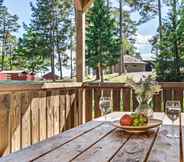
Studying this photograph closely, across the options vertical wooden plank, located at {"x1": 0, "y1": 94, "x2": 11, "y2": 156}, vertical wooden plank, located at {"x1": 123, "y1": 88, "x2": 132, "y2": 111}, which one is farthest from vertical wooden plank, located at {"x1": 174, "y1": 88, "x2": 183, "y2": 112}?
vertical wooden plank, located at {"x1": 0, "y1": 94, "x2": 11, "y2": 156}

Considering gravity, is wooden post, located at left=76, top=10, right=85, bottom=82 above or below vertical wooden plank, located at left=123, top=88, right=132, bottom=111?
above

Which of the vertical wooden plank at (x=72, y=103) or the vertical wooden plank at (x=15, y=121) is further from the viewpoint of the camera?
the vertical wooden plank at (x=72, y=103)

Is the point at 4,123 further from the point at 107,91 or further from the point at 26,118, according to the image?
the point at 107,91

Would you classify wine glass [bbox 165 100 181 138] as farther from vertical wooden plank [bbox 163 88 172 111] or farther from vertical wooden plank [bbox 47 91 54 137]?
vertical wooden plank [bbox 163 88 172 111]

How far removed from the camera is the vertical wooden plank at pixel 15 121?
2.84 metres

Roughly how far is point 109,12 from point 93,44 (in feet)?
6.43

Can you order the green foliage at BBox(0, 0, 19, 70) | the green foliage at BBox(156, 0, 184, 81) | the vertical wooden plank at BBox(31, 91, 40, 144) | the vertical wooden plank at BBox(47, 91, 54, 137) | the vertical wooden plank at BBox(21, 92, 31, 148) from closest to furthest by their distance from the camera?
the vertical wooden plank at BBox(21, 92, 31, 148), the vertical wooden plank at BBox(31, 91, 40, 144), the vertical wooden plank at BBox(47, 91, 54, 137), the green foliage at BBox(0, 0, 19, 70), the green foliage at BBox(156, 0, 184, 81)

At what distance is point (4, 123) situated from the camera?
8.97 ft

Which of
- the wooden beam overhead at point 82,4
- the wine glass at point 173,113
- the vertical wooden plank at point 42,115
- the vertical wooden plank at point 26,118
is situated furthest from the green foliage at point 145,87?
the wooden beam overhead at point 82,4

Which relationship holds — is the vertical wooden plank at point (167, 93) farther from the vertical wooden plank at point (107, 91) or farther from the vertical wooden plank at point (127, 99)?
the vertical wooden plank at point (107, 91)

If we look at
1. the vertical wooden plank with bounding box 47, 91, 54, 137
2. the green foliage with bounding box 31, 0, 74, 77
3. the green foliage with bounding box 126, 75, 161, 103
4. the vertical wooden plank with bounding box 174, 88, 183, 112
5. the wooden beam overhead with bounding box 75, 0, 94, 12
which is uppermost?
the green foliage with bounding box 31, 0, 74, 77

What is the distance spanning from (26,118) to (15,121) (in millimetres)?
194

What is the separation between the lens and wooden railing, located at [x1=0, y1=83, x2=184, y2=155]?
2803 mm

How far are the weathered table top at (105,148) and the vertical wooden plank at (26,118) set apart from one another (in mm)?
1106
